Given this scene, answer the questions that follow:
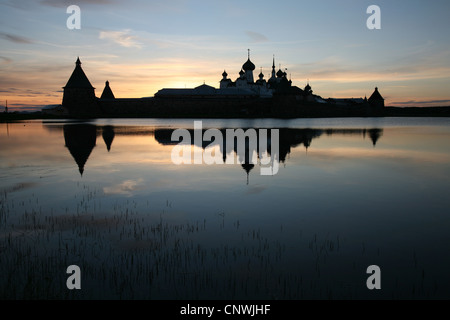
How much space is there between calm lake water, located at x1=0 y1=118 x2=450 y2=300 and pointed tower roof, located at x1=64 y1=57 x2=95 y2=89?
52867 millimetres

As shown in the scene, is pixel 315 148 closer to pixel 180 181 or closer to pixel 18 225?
pixel 180 181

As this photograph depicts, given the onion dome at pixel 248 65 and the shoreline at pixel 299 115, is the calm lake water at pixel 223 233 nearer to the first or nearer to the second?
the shoreline at pixel 299 115

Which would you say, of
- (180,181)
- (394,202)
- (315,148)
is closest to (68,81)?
(315,148)

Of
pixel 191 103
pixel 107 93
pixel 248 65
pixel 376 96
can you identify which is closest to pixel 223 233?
pixel 191 103

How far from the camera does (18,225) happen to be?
6.16 meters

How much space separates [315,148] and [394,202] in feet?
33.8

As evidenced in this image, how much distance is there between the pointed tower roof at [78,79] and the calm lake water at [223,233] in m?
52.9

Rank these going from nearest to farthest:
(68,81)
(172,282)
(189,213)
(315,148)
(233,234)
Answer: (172,282), (233,234), (189,213), (315,148), (68,81)

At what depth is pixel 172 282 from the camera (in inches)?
170

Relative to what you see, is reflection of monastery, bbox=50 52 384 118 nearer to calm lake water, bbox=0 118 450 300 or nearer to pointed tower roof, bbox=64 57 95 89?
pointed tower roof, bbox=64 57 95 89

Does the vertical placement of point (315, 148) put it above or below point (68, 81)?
below

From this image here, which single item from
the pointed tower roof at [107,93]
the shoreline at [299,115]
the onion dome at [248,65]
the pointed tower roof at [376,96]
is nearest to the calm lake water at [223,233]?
the shoreline at [299,115]
